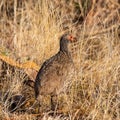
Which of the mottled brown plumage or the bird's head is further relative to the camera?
the bird's head

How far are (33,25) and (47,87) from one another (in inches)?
98.3

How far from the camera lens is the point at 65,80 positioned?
5.93 metres

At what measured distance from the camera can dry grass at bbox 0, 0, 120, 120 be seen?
575cm

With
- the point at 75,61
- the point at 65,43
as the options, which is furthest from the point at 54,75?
the point at 75,61

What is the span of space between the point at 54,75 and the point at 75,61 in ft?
4.48

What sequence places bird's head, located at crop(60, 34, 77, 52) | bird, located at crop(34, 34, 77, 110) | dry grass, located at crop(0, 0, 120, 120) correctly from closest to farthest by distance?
bird, located at crop(34, 34, 77, 110), dry grass, located at crop(0, 0, 120, 120), bird's head, located at crop(60, 34, 77, 52)

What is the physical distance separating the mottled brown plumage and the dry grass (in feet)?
0.74

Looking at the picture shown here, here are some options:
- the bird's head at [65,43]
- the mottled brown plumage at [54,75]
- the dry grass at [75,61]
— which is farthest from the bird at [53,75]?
the dry grass at [75,61]

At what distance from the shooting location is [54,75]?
226 inches

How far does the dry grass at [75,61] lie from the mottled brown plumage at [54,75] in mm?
225

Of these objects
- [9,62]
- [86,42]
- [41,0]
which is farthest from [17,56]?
[41,0]

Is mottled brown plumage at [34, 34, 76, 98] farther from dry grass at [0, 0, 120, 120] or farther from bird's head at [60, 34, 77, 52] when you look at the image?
dry grass at [0, 0, 120, 120]

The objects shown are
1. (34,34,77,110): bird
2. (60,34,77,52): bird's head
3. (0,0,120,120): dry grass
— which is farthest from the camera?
(60,34,77,52): bird's head

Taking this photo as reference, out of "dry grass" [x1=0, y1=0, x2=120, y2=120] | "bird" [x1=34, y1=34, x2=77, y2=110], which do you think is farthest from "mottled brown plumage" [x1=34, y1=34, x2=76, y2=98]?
"dry grass" [x1=0, y1=0, x2=120, y2=120]
